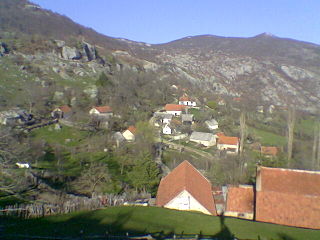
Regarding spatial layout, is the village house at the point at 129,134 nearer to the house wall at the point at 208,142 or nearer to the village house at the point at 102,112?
the village house at the point at 102,112

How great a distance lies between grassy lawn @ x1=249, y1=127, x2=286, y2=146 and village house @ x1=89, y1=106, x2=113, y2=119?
22931 mm

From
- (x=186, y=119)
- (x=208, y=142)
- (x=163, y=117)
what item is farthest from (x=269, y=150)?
(x=163, y=117)

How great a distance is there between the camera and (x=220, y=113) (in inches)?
2153

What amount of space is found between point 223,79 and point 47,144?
86.7m

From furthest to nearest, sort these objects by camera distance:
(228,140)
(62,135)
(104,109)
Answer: (104,109)
(228,140)
(62,135)

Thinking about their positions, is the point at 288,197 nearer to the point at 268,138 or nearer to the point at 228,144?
the point at 228,144

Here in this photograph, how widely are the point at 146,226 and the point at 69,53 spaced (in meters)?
64.2

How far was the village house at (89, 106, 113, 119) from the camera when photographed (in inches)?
1661

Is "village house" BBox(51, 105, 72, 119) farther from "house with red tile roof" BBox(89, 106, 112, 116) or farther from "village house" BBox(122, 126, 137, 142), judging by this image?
"village house" BBox(122, 126, 137, 142)

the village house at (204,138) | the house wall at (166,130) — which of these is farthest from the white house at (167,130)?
the village house at (204,138)

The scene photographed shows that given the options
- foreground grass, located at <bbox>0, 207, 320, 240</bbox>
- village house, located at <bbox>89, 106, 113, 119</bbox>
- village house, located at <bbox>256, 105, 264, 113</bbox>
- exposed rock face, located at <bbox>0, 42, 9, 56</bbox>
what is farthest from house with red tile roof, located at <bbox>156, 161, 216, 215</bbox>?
exposed rock face, located at <bbox>0, 42, 9, 56</bbox>

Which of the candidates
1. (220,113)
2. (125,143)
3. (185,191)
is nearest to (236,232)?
(185,191)

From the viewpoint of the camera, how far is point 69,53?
69375mm

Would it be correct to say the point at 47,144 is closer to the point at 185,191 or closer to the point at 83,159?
the point at 83,159
